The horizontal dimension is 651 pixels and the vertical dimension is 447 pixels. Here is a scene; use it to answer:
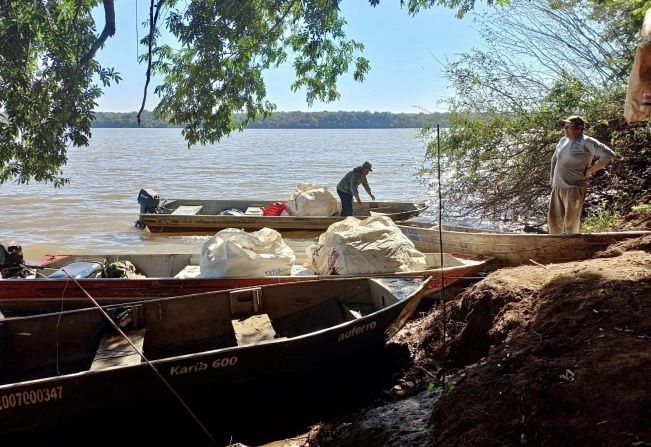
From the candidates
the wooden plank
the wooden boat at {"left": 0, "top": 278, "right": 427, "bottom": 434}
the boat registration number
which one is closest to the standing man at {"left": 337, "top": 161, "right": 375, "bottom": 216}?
the wooden boat at {"left": 0, "top": 278, "right": 427, "bottom": 434}

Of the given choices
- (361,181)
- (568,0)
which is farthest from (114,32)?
(568,0)

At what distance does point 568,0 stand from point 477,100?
263 centimetres

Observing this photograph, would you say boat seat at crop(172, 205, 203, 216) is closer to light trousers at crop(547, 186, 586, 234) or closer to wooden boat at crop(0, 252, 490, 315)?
wooden boat at crop(0, 252, 490, 315)

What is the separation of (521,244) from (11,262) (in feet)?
24.0

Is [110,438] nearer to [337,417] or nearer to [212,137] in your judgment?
[337,417]

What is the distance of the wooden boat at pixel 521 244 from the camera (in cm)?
677

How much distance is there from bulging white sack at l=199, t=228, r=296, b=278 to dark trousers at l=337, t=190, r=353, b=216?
18.0ft

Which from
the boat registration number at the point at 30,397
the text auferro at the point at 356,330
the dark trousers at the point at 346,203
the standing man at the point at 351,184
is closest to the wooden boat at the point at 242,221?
the dark trousers at the point at 346,203

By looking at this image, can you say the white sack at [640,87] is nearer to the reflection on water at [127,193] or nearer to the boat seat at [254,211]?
the reflection on water at [127,193]

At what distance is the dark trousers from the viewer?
535 inches

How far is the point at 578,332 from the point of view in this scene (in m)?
3.49

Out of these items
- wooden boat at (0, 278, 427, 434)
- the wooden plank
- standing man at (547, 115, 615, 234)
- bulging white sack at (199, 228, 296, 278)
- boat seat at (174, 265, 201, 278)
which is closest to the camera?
wooden boat at (0, 278, 427, 434)

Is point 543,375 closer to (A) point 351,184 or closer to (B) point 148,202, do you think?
(A) point 351,184

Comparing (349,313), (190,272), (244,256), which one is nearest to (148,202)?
(190,272)
